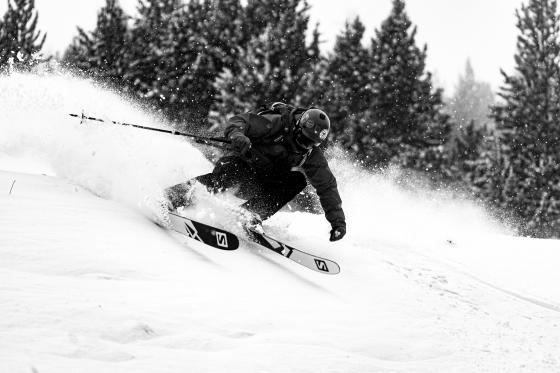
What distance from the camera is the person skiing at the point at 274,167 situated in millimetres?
5574

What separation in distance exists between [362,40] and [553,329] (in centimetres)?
2246

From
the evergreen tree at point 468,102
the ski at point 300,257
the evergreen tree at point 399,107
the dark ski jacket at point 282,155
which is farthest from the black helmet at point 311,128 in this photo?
the evergreen tree at point 468,102

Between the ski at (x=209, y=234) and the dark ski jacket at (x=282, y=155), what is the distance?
110cm

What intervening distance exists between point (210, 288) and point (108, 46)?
21.5 m

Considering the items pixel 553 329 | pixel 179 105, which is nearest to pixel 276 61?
pixel 179 105

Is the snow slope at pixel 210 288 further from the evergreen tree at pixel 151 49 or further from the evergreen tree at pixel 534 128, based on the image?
the evergreen tree at pixel 151 49

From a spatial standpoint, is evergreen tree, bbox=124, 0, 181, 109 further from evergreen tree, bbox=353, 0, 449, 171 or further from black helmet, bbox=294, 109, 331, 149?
black helmet, bbox=294, 109, 331, 149

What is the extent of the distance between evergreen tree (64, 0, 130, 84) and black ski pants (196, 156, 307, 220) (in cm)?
1864

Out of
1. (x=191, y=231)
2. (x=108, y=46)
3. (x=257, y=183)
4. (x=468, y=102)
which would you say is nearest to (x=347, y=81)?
(x=108, y=46)

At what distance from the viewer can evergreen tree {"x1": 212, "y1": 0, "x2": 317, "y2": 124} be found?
20688mm

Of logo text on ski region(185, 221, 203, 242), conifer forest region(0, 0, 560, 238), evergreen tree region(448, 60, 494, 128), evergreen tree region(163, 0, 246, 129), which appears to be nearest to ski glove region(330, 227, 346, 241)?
logo text on ski region(185, 221, 203, 242)

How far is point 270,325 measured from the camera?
3.23 metres

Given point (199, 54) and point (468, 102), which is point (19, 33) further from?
point (468, 102)

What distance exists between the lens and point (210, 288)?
3604 millimetres
